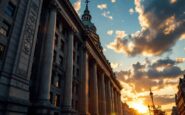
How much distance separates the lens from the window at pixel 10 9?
2056cm

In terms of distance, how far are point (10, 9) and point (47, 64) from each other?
8910 millimetres

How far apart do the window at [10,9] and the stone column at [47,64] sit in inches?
288

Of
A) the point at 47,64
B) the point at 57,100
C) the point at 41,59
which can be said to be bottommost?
the point at 57,100

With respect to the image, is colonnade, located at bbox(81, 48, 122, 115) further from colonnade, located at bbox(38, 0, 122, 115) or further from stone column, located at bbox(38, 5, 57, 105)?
stone column, located at bbox(38, 5, 57, 105)

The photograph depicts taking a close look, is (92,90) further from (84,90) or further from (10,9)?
(10,9)

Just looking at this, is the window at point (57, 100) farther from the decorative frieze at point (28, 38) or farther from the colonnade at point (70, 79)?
the decorative frieze at point (28, 38)

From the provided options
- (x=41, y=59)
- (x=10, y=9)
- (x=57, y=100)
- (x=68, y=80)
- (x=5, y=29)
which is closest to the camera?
(x=5, y=29)

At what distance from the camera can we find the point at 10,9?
21062 mm

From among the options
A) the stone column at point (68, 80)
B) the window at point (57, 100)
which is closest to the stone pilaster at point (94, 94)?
the stone column at point (68, 80)

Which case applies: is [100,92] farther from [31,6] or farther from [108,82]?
[31,6]

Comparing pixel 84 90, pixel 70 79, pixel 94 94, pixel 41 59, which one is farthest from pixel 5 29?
pixel 94 94

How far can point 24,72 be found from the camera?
1984 cm

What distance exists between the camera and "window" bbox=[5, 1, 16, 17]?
2056 centimetres

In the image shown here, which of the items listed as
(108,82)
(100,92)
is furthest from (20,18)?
(108,82)
